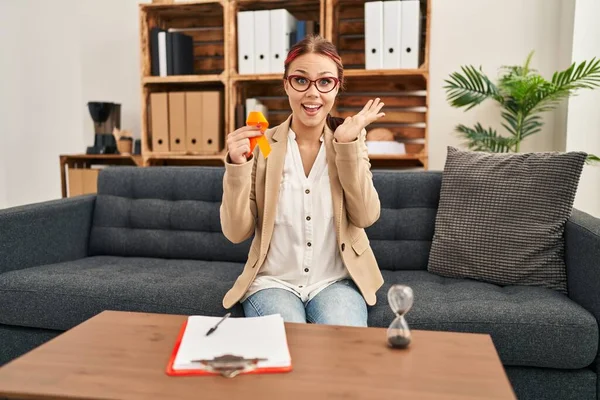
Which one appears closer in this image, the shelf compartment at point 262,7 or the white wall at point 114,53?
the shelf compartment at point 262,7

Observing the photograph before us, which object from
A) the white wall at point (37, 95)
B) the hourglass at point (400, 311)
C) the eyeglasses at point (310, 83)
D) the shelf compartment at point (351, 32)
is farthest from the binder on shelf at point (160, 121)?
the hourglass at point (400, 311)

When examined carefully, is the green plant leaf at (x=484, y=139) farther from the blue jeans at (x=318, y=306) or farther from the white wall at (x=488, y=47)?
the blue jeans at (x=318, y=306)

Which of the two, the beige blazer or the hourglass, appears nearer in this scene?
the hourglass

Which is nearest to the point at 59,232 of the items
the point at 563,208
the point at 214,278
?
the point at 214,278

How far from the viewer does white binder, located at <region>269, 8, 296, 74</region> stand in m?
3.13

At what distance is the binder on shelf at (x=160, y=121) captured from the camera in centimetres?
335

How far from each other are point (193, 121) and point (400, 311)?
2.48 meters

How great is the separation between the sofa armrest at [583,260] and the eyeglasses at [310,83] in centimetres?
88

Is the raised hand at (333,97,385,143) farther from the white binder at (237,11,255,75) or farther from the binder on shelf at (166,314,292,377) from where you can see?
the white binder at (237,11,255,75)

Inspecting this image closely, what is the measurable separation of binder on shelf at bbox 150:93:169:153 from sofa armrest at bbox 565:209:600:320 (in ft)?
7.63

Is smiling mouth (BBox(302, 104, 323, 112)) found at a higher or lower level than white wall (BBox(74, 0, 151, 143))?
lower

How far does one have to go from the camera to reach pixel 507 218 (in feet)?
6.28

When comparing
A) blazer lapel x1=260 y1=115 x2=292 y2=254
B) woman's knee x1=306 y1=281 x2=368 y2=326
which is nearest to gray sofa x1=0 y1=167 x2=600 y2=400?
woman's knee x1=306 y1=281 x2=368 y2=326

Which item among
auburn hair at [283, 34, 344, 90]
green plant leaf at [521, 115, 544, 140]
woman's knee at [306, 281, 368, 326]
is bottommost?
woman's knee at [306, 281, 368, 326]
